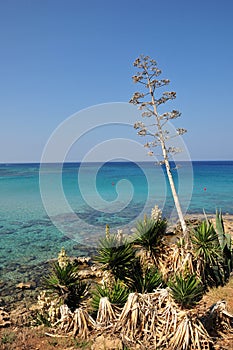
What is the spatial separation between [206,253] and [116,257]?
9.78ft

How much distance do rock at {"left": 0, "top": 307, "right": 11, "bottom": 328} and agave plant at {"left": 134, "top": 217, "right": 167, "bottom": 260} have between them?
473cm

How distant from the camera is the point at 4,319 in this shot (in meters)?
10.0

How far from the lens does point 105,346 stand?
6438 millimetres

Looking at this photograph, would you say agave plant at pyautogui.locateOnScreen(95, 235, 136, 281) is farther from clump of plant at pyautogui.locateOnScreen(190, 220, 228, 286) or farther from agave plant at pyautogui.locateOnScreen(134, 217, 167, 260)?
clump of plant at pyautogui.locateOnScreen(190, 220, 228, 286)

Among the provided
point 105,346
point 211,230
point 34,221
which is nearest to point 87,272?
point 211,230

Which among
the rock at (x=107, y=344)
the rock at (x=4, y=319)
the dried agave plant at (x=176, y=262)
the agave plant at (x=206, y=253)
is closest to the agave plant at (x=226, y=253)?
the agave plant at (x=206, y=253)

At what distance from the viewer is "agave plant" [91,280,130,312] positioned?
782cm

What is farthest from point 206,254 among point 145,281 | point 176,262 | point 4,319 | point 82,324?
point 4,319

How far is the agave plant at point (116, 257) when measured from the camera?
28.5 feet

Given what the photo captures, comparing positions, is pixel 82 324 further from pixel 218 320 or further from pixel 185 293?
pixel 218 320

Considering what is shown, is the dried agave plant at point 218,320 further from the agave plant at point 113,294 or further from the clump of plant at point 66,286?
the clump of plant at point 66,286

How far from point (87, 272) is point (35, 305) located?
3.74m

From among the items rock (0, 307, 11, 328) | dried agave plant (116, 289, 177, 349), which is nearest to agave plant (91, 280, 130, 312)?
dried agave plant (116, 289, 177, 349)

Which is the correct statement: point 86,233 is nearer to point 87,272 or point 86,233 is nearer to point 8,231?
point 8,231
